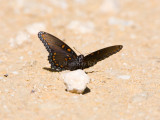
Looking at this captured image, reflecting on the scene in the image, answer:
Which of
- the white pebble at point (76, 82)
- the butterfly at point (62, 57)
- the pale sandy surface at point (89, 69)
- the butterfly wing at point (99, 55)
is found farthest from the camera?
the butterfly at point (62, 57)

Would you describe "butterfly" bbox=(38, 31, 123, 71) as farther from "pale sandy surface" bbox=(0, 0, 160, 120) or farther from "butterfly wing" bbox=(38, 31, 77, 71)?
"pale sandy surface" bbox=(0, 0, 160, 120)

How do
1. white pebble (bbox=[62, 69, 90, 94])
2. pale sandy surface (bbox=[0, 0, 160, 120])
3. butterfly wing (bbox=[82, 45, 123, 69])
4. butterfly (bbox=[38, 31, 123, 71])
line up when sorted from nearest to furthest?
pale sandy surface (bbox=[0, 0, 160, 120])
white pebble (bbox=[62, 69, 90, 94])
butterfly wing (bbox=[82, 45, 123, 69])
butterfly (bbox=[38, 31, 123, 71])

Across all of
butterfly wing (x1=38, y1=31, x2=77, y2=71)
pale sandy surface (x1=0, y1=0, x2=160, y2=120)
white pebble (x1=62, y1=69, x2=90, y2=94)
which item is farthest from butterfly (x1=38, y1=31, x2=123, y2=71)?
white pebble (x1=62, y1=69, x2=90, y2=94)

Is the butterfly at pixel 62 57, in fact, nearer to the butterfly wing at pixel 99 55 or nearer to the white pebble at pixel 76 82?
the butterfly wing at pixel 99 55

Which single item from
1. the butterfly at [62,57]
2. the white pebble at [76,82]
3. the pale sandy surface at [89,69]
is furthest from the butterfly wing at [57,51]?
the white pebble at [76,82]

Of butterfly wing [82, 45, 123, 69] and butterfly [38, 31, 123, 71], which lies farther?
butterfly [38, 31, 123, 71]

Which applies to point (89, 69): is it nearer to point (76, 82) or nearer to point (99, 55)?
point (99, 55)
